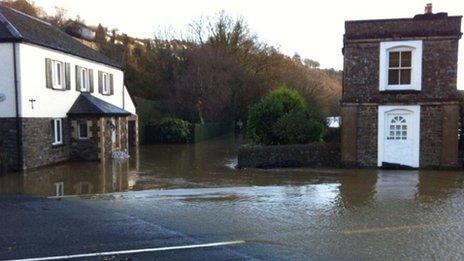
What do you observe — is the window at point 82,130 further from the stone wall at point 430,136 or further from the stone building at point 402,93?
the stone wall at point 430,136

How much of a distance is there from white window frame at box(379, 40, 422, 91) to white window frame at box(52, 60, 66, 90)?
15005 mm

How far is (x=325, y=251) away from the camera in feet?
26.2

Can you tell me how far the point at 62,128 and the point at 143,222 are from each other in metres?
15.8

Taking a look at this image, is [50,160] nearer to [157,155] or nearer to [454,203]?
[157,155]

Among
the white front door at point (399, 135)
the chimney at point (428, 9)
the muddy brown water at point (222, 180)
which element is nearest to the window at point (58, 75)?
the muddy brown water at point (222, 180)

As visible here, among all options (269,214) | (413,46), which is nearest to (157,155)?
(413,46)

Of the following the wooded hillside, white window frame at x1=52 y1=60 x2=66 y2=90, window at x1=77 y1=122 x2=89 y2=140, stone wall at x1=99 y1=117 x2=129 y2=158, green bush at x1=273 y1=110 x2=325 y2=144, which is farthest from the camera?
the wooded hillside

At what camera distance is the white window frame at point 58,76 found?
77.1ft

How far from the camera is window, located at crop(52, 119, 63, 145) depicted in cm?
2359

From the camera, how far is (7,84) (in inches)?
803

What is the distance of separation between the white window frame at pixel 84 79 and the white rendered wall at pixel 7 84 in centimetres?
628

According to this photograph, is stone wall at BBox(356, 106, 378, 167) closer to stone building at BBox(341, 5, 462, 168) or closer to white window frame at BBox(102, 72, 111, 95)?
stone building at BBox(341, 5, 462, 168)

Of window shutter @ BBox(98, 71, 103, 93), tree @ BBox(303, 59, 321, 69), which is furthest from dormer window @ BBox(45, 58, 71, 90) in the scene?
tree @ BBox(303, 59, 321, 69)

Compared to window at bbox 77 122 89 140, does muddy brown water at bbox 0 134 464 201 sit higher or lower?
lower
